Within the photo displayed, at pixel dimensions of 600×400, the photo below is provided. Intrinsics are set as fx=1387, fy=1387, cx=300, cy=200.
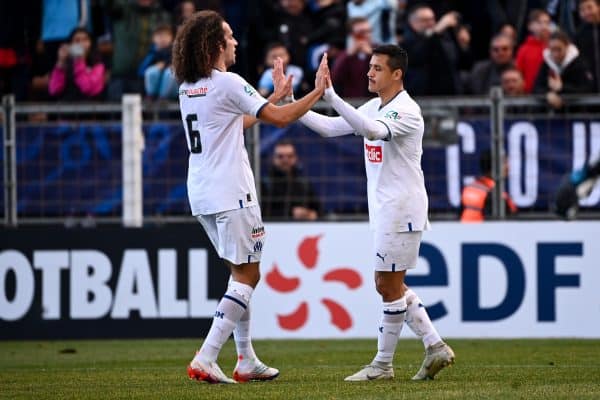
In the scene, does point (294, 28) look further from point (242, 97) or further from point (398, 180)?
point (242, 97)

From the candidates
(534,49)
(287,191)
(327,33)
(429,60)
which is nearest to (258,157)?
(287,191)

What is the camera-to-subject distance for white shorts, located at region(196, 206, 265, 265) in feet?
31.6

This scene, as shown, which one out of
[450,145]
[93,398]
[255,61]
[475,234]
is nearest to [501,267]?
[475,234]

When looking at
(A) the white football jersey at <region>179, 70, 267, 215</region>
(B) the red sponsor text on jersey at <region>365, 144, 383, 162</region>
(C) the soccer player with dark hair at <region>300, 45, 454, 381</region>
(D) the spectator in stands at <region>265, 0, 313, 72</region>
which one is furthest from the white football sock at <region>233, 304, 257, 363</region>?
(D) the spectator in stands at <region>265, 0, 313, 72</region>

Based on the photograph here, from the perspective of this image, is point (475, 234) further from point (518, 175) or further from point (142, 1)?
point (142, 1)

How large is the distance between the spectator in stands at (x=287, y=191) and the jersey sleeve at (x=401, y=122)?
242 inches

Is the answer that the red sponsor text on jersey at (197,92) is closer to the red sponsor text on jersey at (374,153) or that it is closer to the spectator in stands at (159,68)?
the red sponsor text on jersey at (374,153)

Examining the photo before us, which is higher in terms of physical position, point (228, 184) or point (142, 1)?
point (142, 1)

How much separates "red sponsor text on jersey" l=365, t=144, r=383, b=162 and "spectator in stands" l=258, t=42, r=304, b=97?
6.94 meters

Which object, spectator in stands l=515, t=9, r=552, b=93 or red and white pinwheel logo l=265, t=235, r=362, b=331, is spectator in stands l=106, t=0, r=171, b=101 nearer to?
red and white pinwheel logo l=265, t=235, r=362, b=331

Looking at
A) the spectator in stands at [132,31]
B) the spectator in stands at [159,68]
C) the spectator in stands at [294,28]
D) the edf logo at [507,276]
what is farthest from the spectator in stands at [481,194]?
the spectator in stands at [132,31]

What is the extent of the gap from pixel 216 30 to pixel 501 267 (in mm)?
6971

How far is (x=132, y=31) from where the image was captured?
18.9 metres

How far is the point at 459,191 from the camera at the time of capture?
15.9 meters
